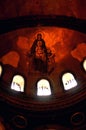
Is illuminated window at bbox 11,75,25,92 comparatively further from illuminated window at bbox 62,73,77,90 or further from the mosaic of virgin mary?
illuminated window at bbox 62,73,77,90

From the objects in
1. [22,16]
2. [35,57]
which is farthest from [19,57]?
[22,16]

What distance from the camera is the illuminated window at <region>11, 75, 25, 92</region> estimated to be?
1678 cm

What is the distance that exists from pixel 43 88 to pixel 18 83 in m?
1.02

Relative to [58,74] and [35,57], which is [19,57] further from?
[58,74]

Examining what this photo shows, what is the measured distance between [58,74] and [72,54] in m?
0.98

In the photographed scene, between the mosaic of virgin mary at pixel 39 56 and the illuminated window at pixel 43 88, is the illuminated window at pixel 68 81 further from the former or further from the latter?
the mosaic of virgin mary at pixel 39 56

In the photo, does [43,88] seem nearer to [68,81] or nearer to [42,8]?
[68,81]

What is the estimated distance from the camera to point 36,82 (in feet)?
56.5

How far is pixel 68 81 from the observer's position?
1708cm

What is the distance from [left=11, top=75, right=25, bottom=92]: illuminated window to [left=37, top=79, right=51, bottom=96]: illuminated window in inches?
25.6

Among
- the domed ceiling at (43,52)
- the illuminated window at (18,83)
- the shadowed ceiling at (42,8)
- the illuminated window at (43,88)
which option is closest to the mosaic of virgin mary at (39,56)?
the domed ceiling at (43,52)

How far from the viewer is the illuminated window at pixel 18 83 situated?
16781 mm

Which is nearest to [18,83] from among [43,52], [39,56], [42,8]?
[39,56]

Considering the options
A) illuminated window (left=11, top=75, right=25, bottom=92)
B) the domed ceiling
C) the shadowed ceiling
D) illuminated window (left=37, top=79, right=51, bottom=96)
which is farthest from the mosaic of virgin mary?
the shadowed ceiling
